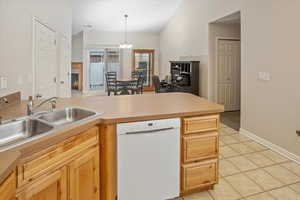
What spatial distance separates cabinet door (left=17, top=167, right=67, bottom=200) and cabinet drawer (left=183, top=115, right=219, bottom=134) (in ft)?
3.55

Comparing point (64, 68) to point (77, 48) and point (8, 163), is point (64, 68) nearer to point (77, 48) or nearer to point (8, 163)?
point (8, 163)

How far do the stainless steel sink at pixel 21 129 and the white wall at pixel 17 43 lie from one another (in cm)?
106

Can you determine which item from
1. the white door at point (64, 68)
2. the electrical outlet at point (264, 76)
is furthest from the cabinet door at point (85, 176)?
the white door at point (64, 68)

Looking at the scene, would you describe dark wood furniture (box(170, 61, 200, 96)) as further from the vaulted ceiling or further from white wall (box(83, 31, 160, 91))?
white wall (box(83, 31, 160, 91))

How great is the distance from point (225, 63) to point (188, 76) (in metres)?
1.08

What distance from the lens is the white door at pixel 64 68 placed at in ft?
15.2

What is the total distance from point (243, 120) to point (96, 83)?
7337 millimetres

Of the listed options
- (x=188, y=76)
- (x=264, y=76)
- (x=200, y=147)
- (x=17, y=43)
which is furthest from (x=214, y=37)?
(x=17, y=43)

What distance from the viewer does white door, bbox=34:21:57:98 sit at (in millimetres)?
3277

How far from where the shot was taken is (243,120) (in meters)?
4.11

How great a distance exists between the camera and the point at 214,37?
5574 mm

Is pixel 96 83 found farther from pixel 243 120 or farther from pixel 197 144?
pixel 197 144

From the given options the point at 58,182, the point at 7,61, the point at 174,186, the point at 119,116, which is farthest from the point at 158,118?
the point at 7,61

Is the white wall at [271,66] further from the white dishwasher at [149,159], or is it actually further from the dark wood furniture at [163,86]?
the dark wood furniture at [163,86]
